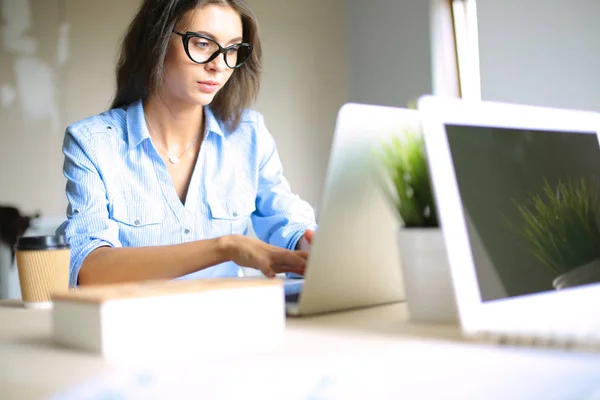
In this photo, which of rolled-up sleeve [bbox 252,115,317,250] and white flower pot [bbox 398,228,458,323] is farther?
rolled-up sleeve [bbox 252,115,317,250]

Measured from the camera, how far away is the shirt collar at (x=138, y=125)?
5.90 ft

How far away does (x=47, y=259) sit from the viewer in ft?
3.71

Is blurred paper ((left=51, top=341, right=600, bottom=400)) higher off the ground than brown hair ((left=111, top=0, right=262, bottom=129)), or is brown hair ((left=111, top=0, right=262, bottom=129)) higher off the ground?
brown hair ((left=111, top=0, right=262, bottom=129))

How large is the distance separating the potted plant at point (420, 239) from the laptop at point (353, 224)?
0.03m

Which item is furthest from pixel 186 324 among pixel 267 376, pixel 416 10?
pixel 416 10

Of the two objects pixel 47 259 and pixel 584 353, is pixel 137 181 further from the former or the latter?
pixel 584 353

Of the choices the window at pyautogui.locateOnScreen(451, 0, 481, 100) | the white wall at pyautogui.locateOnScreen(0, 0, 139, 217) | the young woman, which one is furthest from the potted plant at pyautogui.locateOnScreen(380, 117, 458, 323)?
the window at pyautogui.locateOnScreen(451, 0, 481, 100)

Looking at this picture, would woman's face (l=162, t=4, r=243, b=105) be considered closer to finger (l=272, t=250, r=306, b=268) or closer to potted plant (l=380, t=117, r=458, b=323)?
finger (l=272, t=250, r=306, b=268)

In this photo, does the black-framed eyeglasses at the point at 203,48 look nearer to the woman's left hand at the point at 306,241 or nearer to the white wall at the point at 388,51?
the woman's left hand at the point at 306,241

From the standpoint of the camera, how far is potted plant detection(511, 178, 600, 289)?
799 mm

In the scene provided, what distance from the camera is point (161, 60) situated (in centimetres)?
181

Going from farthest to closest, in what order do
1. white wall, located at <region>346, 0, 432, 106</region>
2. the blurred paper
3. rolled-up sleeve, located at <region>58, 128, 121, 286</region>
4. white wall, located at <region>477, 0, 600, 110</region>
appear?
1. white wall, located at <region>346, 0, 432, 106</region>
2. white wall, located at <region>477, 0, 600, 110</region>
3. rolled-up sleeve, located at <region>58, 128, 121, 286</region>
4. the blurred paper

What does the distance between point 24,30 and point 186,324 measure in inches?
144

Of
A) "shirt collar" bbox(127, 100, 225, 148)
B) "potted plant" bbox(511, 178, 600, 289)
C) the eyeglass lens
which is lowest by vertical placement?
"potted plant" bbox(511, 178, 600, 289)
